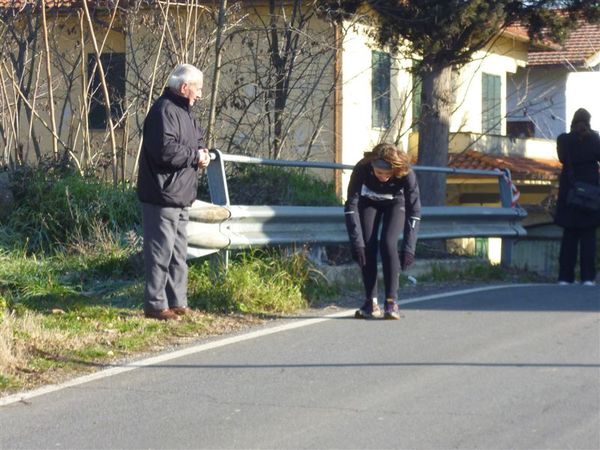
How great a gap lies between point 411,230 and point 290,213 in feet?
4.67

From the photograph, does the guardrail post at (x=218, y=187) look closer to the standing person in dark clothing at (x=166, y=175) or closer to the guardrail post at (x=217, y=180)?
the guardrail post at (x=217, y=180)

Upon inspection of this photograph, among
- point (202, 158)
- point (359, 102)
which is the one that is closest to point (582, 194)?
point (202, 158)

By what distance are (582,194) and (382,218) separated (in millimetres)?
4195

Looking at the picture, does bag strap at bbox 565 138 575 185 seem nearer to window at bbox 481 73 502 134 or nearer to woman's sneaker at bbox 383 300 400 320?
woman's sneaker at bbox 383 300 400 320

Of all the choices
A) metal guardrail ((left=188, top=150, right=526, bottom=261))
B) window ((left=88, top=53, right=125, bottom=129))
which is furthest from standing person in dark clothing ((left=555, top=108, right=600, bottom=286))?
window ((left=88, top=53, right=125, bottom=129))

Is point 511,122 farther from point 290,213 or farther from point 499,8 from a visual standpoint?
point 290,213

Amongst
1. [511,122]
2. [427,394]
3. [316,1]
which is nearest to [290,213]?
[427,394]

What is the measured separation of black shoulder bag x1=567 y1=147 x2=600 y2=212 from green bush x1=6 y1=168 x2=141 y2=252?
505cm

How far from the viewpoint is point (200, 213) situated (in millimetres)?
9156

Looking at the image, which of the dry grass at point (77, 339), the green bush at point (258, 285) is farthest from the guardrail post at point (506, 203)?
the dry grass at point (77, 339)

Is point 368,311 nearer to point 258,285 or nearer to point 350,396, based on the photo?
point 258,285

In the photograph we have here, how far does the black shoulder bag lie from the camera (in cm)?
1271

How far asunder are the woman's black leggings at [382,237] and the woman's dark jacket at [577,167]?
4134mm

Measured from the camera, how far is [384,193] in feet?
30.7
